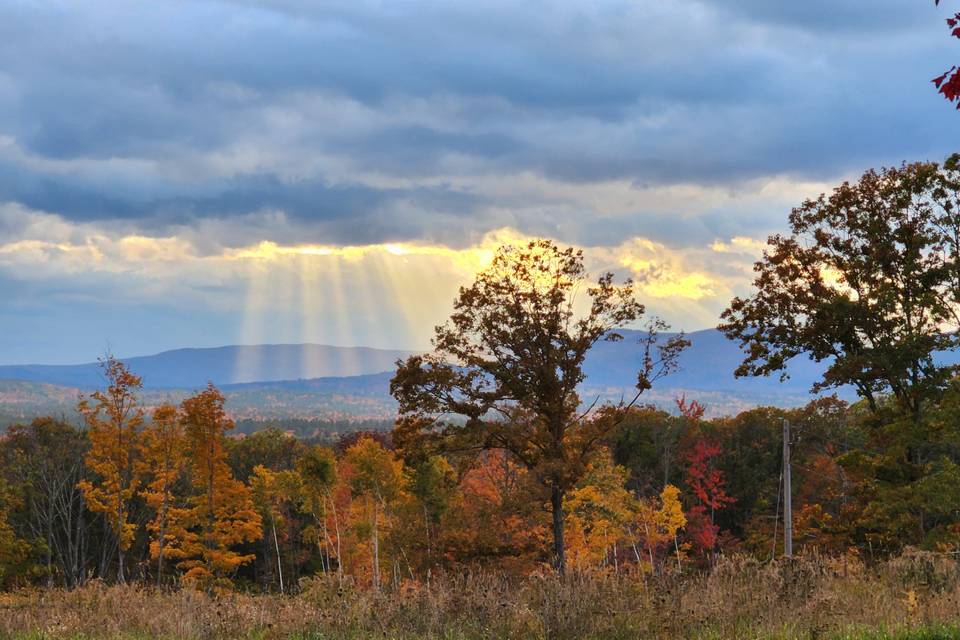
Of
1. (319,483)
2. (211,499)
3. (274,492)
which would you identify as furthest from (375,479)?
(274,492)

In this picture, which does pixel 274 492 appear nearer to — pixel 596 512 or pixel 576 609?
pixel 596 512

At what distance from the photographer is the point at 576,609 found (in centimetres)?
1188

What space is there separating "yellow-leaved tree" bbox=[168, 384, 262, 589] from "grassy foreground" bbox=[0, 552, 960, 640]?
3541cm

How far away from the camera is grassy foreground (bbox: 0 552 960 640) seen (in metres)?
11.3

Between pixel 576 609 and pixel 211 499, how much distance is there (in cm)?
4148

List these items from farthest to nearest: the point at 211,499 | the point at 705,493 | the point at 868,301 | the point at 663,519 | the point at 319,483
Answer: the point at 705,493 → the point at 663,519 → the point at 319,483 → the point at 211,499 → the point at 868,301

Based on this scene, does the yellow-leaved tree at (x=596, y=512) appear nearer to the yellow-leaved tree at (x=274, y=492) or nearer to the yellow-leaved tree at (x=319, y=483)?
the yellow-leaved tree at (x=319, y=483)

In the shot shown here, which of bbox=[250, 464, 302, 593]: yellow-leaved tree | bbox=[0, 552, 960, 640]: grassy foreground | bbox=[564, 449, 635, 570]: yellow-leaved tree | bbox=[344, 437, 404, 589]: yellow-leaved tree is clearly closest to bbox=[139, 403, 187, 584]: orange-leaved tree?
bbox=[344, 437, 404, 589]: yellow-leaved tree

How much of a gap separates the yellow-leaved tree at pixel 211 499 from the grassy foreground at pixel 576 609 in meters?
35.4

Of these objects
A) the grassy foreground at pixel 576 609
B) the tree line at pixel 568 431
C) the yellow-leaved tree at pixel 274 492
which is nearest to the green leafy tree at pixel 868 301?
the tree line at pixel 568 431

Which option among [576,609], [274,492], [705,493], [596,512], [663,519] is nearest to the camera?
[576,609]

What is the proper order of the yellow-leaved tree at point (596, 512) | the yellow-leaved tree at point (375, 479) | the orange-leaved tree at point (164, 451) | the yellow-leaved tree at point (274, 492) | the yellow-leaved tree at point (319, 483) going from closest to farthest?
the orange-leaved tree at point (164, 451) < the yellow-leaved tree at point (596, 512) < the yellow-leaved tree at point (375, 479) < the yellow-leaved tree at point (319, 483) < the yellow-leaved tree at point (274, 492)

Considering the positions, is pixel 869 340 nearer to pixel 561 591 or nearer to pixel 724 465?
pixel 561 591

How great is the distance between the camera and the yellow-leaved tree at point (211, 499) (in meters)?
49.0
